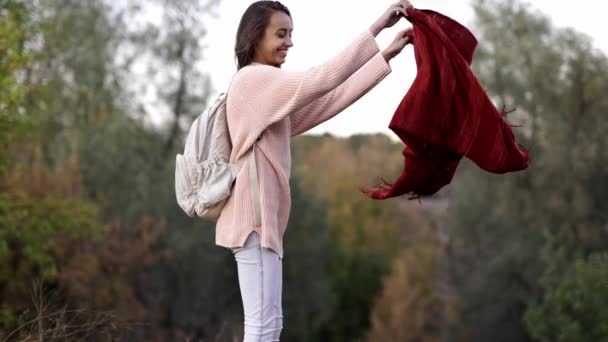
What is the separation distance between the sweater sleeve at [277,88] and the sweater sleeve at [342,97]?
0.17ft

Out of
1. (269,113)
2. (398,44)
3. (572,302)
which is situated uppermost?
(398,44)

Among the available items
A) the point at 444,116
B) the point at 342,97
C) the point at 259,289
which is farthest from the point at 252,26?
the point at 259,289

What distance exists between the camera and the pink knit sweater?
3279 millimetres

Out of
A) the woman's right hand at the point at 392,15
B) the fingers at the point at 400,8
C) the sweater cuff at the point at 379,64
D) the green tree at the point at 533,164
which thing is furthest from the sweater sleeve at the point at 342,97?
the green tree at the point at 533,164

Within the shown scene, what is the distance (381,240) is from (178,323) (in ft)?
63.9

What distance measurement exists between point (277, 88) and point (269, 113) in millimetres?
108

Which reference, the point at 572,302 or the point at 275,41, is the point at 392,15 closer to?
the point at 275,41

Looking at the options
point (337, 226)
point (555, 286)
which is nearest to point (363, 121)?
point (555, 286)

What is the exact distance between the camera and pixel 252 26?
352cm

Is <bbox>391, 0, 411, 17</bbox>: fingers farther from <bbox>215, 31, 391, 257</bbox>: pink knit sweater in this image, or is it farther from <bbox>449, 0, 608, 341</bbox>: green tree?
<bbox>449, 0, 608, 341</bbox>: green tree

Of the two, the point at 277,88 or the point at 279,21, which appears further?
the point at 279,21

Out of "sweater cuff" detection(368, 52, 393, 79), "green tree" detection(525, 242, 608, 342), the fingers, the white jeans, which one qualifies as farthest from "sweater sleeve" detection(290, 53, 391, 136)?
"green tree" detection(525, 242, 608, 342)

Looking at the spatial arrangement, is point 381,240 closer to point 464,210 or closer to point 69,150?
point 464,210

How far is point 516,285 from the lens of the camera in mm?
25703
